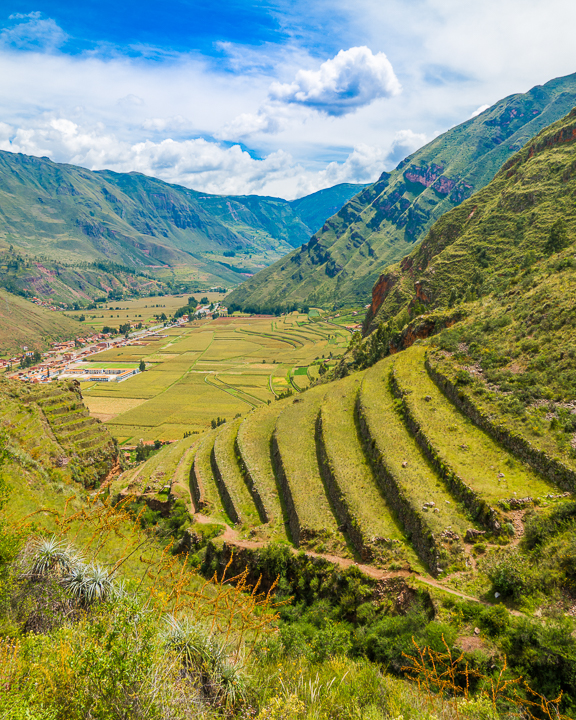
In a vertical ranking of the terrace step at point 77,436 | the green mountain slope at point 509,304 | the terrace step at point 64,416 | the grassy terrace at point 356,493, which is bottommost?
the terrace step at point 77,436

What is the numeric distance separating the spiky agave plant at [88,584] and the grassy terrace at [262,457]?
2296 cm

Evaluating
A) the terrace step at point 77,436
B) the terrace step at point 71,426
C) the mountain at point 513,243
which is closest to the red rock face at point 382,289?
the mountain at point 513,243

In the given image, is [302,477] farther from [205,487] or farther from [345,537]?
[205,487]

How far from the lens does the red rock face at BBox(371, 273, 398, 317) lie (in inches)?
4872

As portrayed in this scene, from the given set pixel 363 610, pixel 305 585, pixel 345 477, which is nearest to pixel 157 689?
pixel 363 610

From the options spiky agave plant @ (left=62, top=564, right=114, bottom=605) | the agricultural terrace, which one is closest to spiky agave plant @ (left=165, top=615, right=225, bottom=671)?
spiky agave plant @ (left=62, top=564, right=114, bottom=605)

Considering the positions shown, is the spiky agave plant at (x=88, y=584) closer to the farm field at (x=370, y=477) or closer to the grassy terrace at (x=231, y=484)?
the farm field at (x=370, y=477)

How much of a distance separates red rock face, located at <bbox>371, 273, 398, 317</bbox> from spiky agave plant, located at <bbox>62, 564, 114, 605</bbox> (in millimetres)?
113096

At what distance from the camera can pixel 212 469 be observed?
182 ft

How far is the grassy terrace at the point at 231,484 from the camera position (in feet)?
144

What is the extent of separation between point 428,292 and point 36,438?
83.2m

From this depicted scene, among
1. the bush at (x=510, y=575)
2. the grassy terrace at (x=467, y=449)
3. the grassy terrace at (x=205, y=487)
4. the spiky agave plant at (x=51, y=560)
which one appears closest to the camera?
the spiky agave plant at (x=51, y=560)

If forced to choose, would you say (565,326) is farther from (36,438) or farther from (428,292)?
(36,438)

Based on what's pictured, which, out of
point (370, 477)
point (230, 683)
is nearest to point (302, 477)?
point (370, 477)
